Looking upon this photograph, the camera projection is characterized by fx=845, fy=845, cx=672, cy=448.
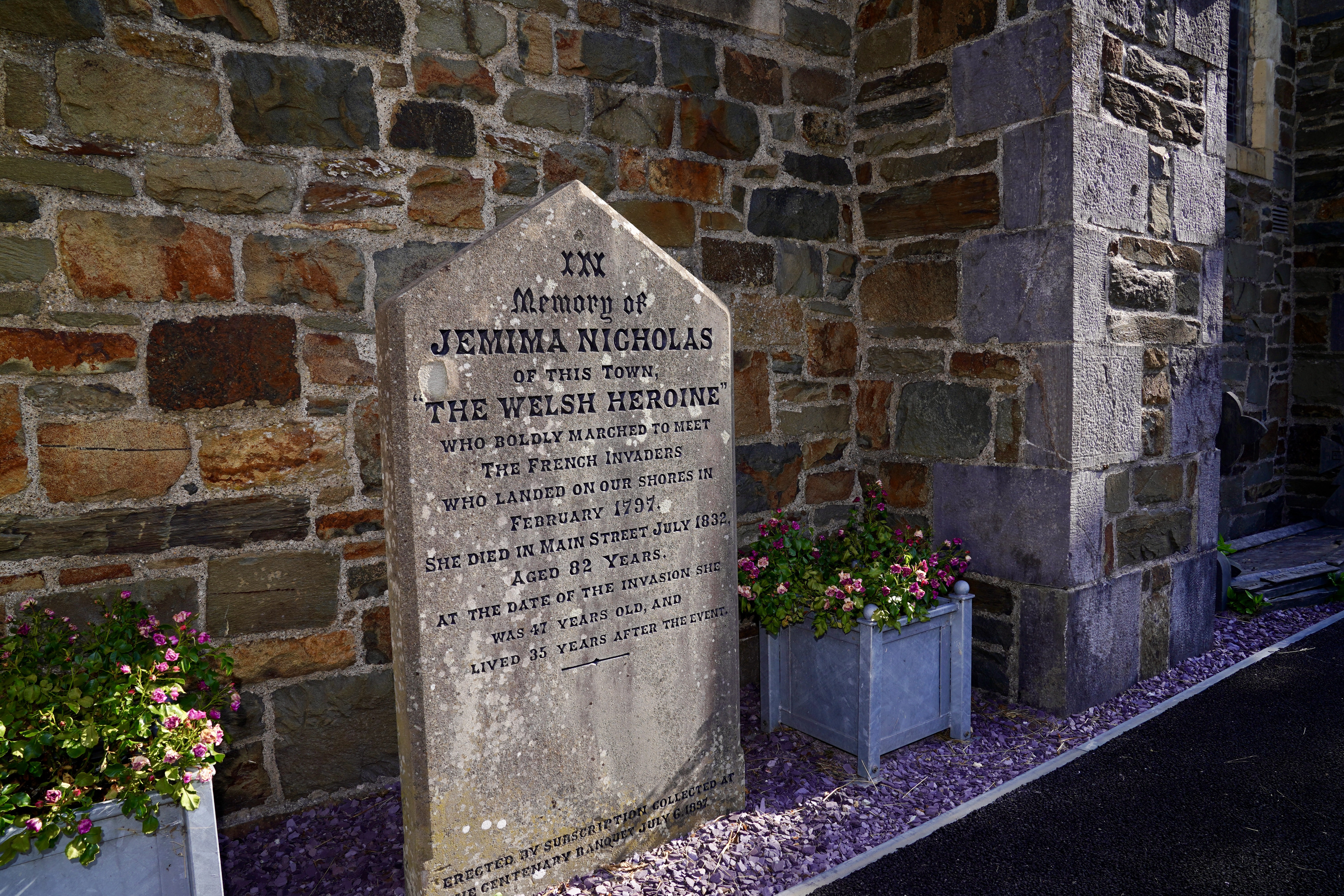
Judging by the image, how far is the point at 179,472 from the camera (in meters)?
2.55

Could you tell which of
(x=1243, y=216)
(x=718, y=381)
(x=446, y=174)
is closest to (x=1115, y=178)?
(x=718, y=381)

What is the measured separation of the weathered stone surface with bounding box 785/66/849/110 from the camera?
3.77 m

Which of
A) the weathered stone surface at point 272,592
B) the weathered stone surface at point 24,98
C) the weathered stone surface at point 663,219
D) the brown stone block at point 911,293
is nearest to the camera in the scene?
the weathered stone surface at point 24,98

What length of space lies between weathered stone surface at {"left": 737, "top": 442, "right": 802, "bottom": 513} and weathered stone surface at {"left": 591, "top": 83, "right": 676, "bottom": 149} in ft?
4.35

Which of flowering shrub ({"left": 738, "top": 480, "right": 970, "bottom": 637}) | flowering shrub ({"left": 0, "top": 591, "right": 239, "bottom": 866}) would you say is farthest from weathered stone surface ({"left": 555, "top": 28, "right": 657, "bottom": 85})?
flowering shrub ({"left": 0, "top": 591, "right": 239, "bottom": 866})

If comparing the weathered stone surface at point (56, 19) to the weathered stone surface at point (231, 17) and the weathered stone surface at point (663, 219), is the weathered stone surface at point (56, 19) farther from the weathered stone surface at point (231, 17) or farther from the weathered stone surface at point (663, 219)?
the weathered stone surface at point (663, 219)

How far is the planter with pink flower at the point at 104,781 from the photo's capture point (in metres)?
1.72

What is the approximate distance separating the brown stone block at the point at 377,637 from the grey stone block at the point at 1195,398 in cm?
346

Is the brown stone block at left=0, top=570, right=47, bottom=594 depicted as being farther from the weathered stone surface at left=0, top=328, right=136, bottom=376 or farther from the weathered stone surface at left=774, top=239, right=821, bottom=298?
the weathered stone surface at left=774, top=239, right=821, bottom=298

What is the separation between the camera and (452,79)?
290 cm

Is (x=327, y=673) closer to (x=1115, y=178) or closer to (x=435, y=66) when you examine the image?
(x=435, y=66)

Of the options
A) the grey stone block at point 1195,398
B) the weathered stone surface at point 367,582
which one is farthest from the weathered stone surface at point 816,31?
the weathered stone surface at point 367,582

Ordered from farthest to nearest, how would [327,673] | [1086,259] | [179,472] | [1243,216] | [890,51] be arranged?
1. [1243,216]
2. [890,51]
3. [1086,259]
4. [327,673]
5. [179,472]

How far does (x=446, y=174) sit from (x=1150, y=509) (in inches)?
129
